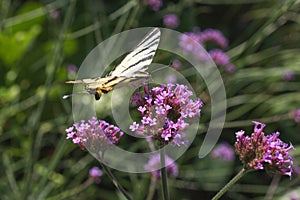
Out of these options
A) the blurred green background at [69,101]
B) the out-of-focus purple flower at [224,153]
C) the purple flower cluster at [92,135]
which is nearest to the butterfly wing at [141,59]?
the purple flower cluster at [92,135]

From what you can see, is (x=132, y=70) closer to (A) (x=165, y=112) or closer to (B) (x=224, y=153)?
(A) (x=165, y=112)

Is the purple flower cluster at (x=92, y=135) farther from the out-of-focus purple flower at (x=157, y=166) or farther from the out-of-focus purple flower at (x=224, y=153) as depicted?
the out-of-focus purple flower at (x=224, y=153)

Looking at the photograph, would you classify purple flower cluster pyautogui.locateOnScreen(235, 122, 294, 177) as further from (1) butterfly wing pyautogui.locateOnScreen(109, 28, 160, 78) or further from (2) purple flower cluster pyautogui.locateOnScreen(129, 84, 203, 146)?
(1) butterfly wing pyautogui.locateOnScreen(109, 28, 160, 78)

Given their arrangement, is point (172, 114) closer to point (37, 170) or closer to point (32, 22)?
point (37, 170)

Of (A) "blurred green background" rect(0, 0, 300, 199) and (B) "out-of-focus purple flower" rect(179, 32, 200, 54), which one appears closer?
(B) "out-of-focus purple flower" rect(179, 32, 200, 54)

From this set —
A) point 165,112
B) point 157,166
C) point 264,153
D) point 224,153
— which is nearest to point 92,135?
point 165,112

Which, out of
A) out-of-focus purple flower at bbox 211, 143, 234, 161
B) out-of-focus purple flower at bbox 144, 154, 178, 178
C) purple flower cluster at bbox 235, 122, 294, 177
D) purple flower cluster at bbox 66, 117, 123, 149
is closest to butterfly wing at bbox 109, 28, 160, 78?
purple flower cluster at bbox 66, 117, 123, 149
